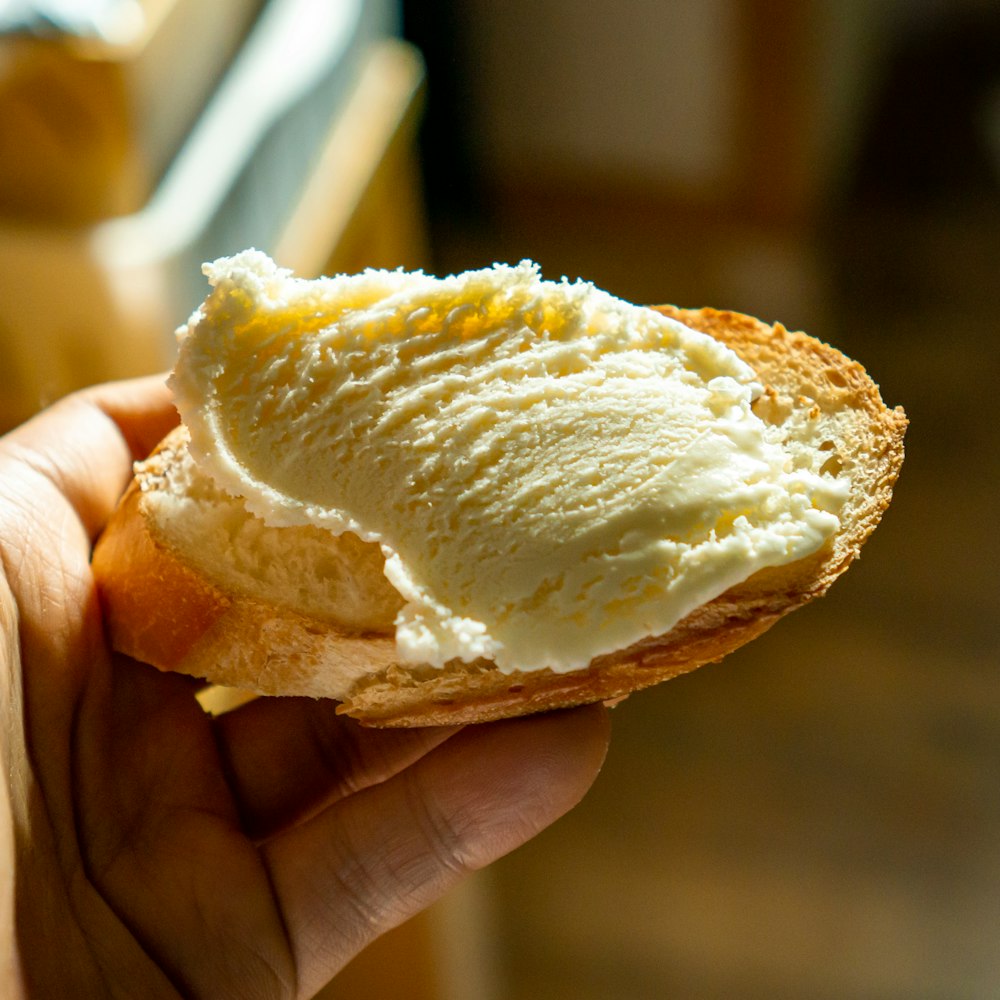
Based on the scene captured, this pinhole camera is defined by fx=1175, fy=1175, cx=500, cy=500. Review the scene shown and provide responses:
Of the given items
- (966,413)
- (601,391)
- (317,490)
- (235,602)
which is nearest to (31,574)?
(235,602)

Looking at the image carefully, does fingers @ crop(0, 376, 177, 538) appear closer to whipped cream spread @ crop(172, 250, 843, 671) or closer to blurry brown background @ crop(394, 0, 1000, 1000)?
whipped cream spread @ crop(172, 250, 843, 671)

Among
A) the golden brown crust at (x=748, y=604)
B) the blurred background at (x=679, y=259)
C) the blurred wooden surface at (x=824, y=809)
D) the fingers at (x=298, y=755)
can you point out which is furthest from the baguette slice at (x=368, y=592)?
the blurred wooden surface at (x=824, y=809)

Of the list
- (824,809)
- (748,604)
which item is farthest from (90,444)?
(824,809)

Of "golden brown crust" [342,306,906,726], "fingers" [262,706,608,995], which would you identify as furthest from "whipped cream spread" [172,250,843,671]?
"fingers" [262,706,608,995]

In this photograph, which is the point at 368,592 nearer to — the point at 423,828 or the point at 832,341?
the point at 423,828

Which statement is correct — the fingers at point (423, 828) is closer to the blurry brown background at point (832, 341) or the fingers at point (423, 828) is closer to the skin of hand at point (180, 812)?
the skin of hand at point (180, 812)

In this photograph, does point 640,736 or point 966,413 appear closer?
Result: point 640,736

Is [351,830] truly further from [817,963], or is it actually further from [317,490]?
[817,963]
